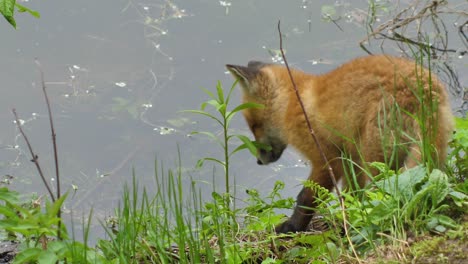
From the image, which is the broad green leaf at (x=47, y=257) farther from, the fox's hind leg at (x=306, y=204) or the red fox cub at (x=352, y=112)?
the fox's hind leg at (x=306, y=204)

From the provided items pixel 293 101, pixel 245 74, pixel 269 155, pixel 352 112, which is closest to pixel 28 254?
pixel 352 112

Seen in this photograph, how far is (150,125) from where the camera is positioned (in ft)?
32.3

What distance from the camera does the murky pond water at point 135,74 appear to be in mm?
9156

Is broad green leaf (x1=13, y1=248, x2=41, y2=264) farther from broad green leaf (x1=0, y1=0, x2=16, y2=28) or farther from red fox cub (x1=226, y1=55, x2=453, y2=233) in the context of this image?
red fox cub (x1=226, y1=55, x2=453, y2=233)

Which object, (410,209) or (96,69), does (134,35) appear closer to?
(96,69)

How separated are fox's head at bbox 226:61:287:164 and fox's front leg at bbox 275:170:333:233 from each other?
836 millimetres

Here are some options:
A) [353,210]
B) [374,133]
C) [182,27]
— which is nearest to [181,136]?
[182,27]

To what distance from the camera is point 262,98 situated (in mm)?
6816

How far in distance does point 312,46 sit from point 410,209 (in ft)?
23.0

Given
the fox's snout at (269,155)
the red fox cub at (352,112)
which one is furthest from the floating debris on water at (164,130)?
the red fox cub at (352,112)

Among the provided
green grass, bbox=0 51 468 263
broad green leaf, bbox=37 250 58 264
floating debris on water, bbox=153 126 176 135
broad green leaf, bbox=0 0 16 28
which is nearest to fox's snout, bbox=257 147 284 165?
floating debris on water, bbox=153 126 176 135

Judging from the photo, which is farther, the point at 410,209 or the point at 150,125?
the point at 150,125

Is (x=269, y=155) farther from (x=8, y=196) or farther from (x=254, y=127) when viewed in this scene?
(x=8, y=196)

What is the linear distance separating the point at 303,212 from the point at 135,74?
5254mm
